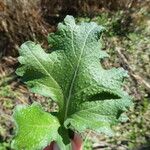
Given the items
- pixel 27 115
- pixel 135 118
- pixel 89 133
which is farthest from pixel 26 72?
pixel 135 118

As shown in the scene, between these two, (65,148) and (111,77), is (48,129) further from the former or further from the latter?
(111,77)

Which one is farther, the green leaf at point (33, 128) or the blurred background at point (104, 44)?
the blurred background at point (104, 44)

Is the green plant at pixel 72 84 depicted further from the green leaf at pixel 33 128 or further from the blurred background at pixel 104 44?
the blurred background at pixel 104 44

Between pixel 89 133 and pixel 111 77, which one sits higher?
pixel 111 77

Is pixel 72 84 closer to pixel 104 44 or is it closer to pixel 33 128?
pixel 33 128

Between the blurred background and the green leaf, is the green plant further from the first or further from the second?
the blurred background

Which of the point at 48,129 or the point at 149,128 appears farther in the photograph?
the point at 149,128

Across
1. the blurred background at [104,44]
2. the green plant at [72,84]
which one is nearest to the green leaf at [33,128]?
the green plant at [72,84]

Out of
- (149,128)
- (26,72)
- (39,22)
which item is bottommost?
(149,128)

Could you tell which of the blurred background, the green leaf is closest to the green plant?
the green leaf
